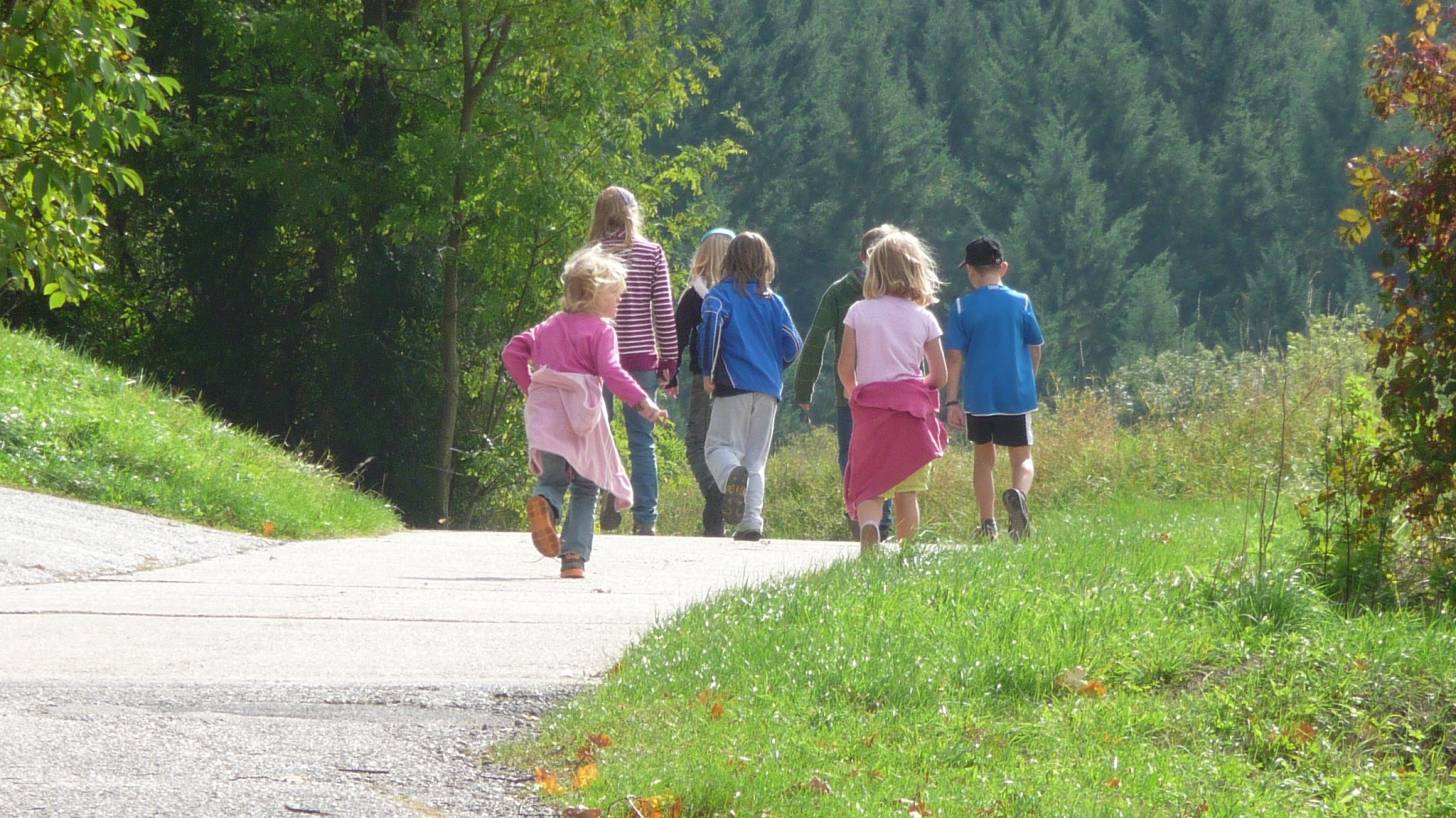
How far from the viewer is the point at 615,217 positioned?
11.5m

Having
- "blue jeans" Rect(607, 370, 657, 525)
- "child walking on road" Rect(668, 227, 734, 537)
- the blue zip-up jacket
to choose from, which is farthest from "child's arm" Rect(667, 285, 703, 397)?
the blue zip-up jacket

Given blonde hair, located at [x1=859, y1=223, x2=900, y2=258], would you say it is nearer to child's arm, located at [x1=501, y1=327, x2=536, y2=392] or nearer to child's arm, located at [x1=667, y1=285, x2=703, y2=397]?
child's arm, located at [x1=667, y1=285, x2=703, y2=397]

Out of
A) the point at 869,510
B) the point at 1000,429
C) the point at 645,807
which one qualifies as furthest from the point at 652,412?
the point at 645,807

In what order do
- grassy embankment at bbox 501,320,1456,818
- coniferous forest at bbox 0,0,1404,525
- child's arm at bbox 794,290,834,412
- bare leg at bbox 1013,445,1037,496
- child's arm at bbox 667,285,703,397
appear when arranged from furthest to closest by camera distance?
coniferous forest at bbox 0,0,1404,525 → child's arm at bbox 667,285,703,397 → child's arm at bbox 794,290,834,412 → bare leg at bbox 1013,445,1037,496 → grassy embankment at bbox 501,320,1456,818

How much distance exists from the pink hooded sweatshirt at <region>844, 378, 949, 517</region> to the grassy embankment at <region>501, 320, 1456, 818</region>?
1114 mm

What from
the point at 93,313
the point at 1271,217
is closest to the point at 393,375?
the point at 93,313

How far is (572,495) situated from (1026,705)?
4057 millimetres

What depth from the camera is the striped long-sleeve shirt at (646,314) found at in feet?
39.0

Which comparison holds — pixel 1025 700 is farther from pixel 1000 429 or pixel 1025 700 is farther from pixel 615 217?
pixel 615 217

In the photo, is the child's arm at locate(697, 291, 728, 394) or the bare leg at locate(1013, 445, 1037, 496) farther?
the child's arm at locate(697, 291, 728, 394)

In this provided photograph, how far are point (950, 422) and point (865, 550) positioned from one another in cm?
170

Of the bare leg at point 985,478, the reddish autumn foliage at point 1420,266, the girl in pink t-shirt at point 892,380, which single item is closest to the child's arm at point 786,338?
the bare leg at point 985,478

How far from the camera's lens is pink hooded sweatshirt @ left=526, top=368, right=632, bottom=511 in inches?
353

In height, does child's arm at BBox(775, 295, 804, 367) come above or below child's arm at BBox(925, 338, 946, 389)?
above
